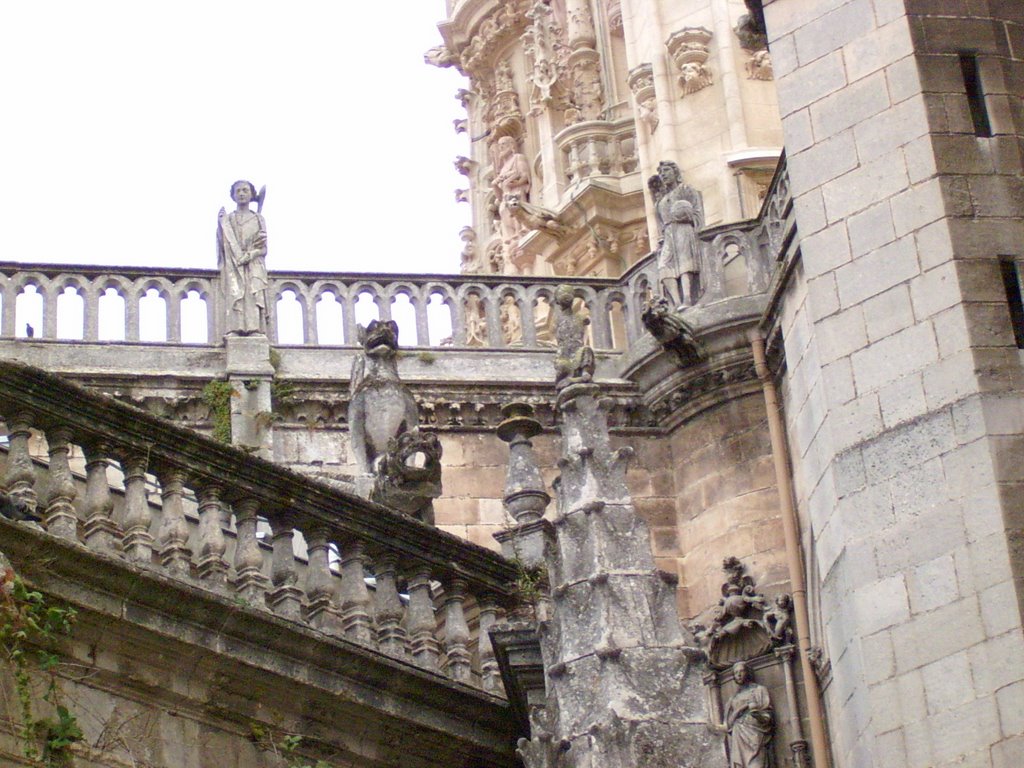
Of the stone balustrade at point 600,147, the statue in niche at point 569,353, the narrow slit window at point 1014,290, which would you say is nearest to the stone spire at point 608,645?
the statue in niche at point 569,353

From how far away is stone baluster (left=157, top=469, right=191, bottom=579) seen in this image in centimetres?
1152

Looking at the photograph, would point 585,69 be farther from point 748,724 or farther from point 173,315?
point 748,724

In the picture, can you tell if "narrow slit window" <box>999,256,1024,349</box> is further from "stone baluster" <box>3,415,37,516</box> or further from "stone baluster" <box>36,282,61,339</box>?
"stone baluster" <box>36,282,61,339</box>

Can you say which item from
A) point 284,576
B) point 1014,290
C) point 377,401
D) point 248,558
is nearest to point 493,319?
point 377,401

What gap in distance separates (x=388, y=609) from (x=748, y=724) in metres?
6.13

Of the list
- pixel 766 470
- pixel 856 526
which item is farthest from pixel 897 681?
pixel 766 470

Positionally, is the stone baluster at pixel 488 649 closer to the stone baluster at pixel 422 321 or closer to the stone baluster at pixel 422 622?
the stone baluster at pixel 422 622

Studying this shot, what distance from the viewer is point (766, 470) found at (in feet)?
64.3

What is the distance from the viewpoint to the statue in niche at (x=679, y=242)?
68.6ft

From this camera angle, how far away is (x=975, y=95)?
14406mm

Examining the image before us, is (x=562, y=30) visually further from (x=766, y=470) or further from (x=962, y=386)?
Result: (x=962, y=386)

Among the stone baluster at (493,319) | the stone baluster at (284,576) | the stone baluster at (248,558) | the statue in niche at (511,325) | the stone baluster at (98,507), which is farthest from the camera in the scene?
the statue in niche at (511,325)

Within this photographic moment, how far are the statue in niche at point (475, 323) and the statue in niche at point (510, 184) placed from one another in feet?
15.4

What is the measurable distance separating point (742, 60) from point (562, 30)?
17.2 ft
